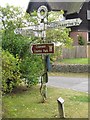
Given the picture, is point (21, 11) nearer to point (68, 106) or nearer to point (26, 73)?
point (26, 73)

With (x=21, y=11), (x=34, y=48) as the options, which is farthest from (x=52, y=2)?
(x=34, y=48)

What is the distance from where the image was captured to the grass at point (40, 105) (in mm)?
8865

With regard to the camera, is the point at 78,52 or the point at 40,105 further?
the point at 78,52

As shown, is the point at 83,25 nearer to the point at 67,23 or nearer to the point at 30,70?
the point at 30,70

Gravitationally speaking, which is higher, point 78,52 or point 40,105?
point 78,52

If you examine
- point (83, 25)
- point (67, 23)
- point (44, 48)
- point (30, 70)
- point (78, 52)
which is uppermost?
point (83, 25)

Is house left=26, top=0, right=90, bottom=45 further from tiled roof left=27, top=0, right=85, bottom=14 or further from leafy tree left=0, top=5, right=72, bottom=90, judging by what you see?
leafy tree left=0, top=5, right=72, bottom=90

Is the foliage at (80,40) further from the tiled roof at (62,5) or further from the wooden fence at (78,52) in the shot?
the wooden fence at (78,52)

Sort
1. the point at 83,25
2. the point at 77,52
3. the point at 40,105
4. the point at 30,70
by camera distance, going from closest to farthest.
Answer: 1. the point at 40,105
2. the point at 30,70
3. the point at 77,52
4. the point at 83,25

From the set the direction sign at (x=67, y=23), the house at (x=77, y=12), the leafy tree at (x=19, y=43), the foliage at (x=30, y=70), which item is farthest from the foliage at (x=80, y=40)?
the direction sign at (x=67, y=23)

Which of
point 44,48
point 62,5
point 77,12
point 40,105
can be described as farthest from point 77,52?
point 44,48

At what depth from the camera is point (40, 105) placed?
10000 millimetres

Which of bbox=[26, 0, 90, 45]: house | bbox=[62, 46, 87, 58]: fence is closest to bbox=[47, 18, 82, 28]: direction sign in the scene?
bbox=[62, 46, 87, 58]: fence

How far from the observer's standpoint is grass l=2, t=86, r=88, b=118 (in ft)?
29.1
